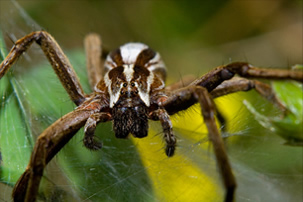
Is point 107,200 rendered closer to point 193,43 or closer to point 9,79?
point 9,79

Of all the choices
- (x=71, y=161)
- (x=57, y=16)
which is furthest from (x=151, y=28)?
(x=71, y=161)

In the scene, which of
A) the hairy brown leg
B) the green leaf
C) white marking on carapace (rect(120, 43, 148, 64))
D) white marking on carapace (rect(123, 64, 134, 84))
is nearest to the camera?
the green leaf

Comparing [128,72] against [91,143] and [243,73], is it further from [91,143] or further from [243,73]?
[243,73]

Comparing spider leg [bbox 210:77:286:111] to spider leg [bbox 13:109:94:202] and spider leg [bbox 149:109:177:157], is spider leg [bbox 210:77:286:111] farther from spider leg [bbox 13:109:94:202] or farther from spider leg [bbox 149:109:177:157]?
spider leg [bbox 13:109:94:202]

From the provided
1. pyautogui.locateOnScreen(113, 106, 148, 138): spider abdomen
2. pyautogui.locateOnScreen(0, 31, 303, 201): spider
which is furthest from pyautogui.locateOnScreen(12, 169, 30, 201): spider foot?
pyautogui.locateOnScreen(113, 106, 148, 138): spider abdomen

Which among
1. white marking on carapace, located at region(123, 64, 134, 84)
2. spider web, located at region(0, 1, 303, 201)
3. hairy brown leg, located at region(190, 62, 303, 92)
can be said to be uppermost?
white marking on carapace, located at region(123, 64, 134, 84)

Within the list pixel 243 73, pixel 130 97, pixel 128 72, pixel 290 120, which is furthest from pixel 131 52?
pixel 290 120

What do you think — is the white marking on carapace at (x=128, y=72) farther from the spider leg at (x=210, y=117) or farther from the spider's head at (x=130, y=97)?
the spider leg at (x=210, y=117)

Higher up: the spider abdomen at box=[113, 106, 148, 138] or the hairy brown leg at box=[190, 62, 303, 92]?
the hairy brown leg at box=[190, 62, 303, 92]
